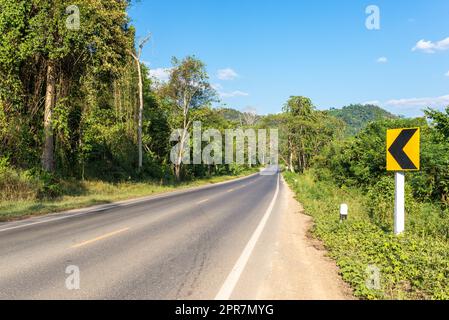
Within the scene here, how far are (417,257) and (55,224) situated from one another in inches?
395

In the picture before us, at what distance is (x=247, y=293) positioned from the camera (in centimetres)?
497

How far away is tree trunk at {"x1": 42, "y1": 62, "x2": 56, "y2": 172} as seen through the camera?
19.0m

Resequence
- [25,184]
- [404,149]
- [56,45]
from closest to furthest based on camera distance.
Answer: [404,149] → [25,184] → [56,45]

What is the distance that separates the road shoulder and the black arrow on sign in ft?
8.61

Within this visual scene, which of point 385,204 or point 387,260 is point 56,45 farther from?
point 387,260

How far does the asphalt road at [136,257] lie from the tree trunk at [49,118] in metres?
8.61

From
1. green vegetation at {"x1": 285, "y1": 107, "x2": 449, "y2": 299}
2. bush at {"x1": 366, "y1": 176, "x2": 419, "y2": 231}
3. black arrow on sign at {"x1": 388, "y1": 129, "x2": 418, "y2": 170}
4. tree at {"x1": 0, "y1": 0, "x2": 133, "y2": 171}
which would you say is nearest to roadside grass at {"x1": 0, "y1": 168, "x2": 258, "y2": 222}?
tree at {"x1": 0, "y1": 0, "x2": 133, "y2": 171}

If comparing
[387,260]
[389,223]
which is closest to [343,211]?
[389,223]

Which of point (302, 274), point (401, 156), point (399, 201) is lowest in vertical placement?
point (302, 274)

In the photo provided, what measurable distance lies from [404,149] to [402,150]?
0.15 ft

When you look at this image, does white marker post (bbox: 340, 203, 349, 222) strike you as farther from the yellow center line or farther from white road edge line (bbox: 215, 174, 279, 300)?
the yellow center line

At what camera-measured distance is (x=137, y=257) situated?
6.80m

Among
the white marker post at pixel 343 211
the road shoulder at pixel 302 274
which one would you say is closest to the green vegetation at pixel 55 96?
the road shoulder at pixel 302 274
